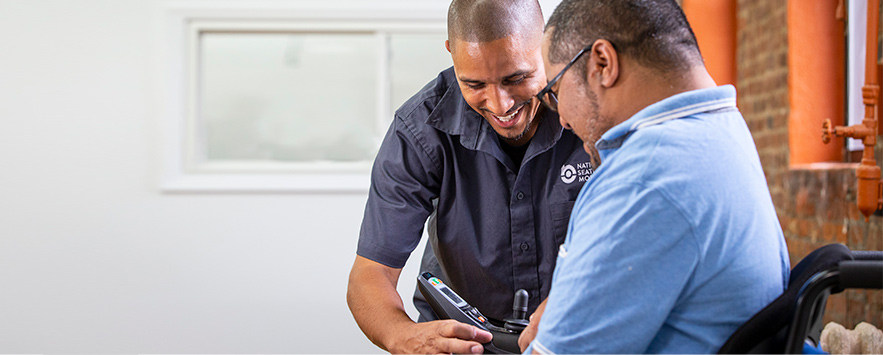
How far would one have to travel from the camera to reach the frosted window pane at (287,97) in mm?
3131

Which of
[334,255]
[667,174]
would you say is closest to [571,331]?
[667,174]

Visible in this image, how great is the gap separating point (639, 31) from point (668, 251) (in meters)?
0.34

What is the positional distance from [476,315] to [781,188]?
5.68 feet

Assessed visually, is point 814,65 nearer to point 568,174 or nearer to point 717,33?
point 717,33

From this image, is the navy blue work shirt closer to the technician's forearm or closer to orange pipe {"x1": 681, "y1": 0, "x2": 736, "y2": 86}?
the technician's forearm

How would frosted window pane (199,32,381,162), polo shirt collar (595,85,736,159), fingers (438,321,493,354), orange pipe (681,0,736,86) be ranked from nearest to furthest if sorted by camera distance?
polo shirt collar (595,85,736,159)
fingers (438,321,493,354)
orange pipe (681,0,736,86)
frosted window pane (199,32,381,162)

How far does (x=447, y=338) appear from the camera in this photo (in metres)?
1.25

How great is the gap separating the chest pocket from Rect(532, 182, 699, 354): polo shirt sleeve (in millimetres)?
770

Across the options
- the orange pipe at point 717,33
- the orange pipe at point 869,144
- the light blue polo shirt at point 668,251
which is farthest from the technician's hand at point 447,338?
the orange pipe at point 717,33

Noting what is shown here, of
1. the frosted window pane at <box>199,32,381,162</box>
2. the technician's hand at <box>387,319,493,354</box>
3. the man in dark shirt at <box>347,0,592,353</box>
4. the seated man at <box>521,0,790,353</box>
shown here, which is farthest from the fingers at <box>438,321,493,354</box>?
the frosted window pane at <box>199,32,381,162</box>

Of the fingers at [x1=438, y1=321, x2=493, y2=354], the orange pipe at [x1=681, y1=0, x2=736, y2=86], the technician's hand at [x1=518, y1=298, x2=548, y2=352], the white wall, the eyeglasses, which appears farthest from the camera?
the white wall

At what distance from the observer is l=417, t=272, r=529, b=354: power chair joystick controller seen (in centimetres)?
125

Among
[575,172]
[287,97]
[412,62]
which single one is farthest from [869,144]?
[287,97]

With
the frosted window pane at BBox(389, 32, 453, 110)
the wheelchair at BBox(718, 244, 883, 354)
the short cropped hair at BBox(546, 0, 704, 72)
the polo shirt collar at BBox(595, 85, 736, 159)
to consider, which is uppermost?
the frosted window pane at BBox(389, 32, 453, 110)
